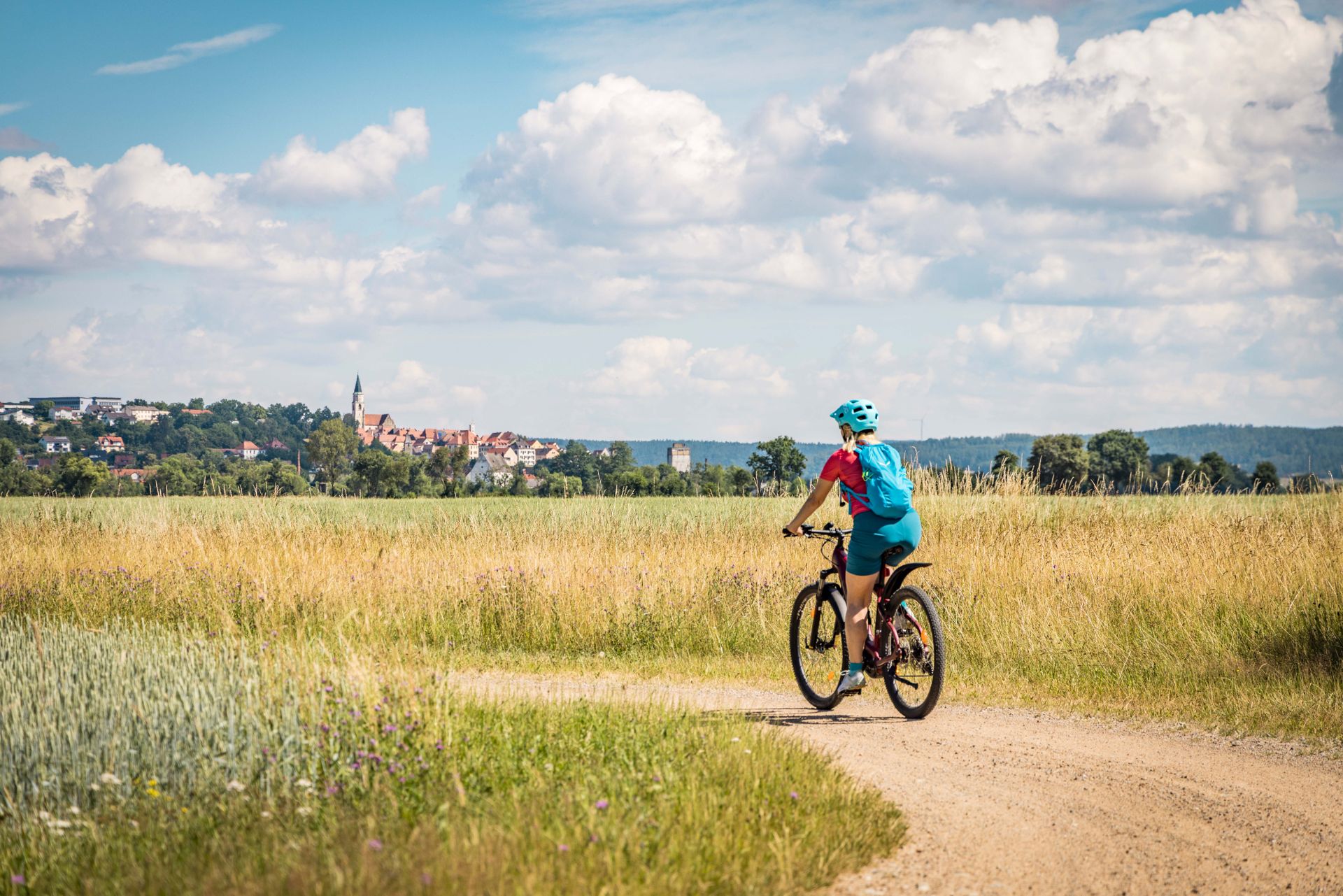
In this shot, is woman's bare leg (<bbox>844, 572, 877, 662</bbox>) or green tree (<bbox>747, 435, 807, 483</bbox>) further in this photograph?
green tree (<bbox>747, 435, 807, 483</bbox>)

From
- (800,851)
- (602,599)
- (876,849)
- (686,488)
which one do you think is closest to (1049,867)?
(876,849)

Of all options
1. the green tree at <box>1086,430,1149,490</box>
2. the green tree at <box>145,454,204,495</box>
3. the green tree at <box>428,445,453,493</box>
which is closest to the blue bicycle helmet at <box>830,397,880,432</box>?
the green tree at <box>145,454,204,495</box>

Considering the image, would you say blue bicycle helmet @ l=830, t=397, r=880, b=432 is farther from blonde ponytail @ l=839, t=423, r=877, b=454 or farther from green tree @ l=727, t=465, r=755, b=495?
green tree @ l=727, t=465, r=755, b=495

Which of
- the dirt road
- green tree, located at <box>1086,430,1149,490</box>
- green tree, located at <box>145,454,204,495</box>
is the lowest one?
the dirt road

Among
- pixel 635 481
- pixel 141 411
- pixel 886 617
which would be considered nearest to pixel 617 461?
pixel 635 481

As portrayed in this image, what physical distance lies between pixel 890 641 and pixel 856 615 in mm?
337

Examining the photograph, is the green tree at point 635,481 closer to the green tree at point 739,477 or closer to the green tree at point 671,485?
the green tree at point 671,485

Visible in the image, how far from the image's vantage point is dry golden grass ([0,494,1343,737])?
10.3 meters

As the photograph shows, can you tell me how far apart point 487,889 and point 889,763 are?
3.62 m

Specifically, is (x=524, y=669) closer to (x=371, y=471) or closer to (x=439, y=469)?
(x=371, y=471)

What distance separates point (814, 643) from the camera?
30.2ft

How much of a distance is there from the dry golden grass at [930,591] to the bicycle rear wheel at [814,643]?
1187 mm

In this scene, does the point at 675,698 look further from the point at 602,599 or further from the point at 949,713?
the point at 602,599

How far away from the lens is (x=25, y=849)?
212 inches
